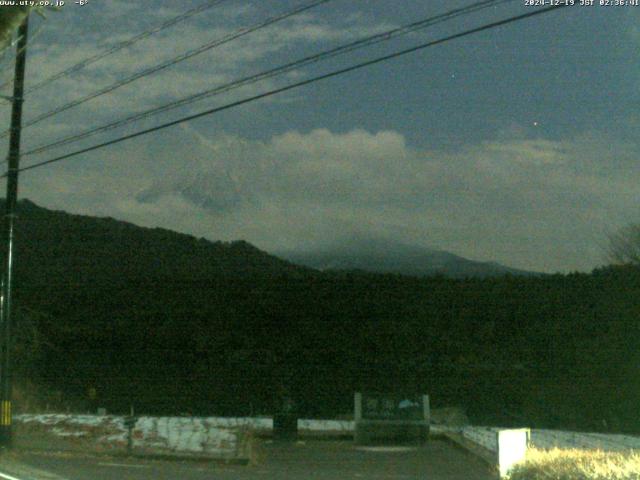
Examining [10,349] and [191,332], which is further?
[191,332]

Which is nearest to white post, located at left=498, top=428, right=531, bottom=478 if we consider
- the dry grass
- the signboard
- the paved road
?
the dry grass

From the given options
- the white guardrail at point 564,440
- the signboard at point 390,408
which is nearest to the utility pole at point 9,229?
the signboard at point 390,408

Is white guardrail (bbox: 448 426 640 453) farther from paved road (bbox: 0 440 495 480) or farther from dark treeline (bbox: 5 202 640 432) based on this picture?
dark treeline (bbox: 5 202 640 432)

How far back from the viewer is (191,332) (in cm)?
3431

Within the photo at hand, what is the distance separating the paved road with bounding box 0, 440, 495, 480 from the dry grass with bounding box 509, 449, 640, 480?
4.03m

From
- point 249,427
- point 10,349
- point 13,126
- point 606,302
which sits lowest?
point 249,427

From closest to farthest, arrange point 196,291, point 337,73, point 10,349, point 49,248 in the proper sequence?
point 337,73 → point 10,349 → point 196,291 → point 49,248

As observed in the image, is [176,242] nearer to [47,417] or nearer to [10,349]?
[47,417]

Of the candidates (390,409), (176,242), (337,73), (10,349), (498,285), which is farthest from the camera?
(176,242)

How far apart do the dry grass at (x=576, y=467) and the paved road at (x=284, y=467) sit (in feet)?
13.2

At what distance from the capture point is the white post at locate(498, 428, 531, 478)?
11.1 metres

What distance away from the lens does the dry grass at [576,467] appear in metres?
9.27

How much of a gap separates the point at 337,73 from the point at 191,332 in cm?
2304

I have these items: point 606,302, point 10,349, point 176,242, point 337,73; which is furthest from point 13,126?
point 176,242
